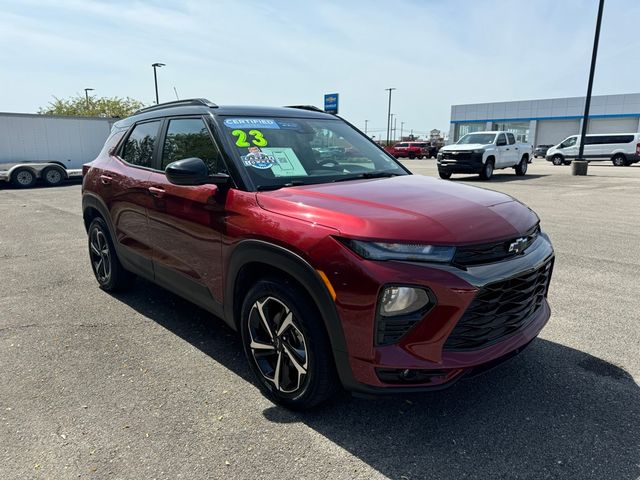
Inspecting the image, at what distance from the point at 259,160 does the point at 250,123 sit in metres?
0.44

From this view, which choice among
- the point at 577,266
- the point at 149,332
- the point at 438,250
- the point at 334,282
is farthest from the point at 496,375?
the point at 577,266

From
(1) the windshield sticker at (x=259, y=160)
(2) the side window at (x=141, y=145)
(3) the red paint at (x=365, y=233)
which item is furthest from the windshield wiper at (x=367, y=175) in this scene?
(2) the side window at (x=141, y=145)

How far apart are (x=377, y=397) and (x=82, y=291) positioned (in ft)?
12.8

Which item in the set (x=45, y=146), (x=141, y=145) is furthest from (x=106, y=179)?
(x=45, y=146)

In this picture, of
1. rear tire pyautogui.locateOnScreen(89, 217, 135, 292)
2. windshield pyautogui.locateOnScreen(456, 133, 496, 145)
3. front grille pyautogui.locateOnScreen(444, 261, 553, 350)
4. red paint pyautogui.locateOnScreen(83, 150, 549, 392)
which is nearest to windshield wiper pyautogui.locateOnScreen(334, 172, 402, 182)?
red paint pyautogui.locateOnScreen(83, 150, 549, 392)

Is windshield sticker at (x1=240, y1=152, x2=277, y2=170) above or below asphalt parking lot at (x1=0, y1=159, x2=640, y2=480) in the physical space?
above

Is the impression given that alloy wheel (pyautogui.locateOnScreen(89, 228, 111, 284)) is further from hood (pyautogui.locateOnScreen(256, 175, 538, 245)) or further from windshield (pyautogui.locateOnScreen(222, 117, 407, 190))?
hood (pyautogui.locateOnScreen(256, 175, 538, 245))

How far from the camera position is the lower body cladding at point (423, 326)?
87.3 inches

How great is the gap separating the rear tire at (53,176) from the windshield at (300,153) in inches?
697

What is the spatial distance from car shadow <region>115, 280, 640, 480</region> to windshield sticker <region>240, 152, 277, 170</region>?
1.43 m

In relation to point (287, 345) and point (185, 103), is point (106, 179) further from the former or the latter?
point (287, 345)

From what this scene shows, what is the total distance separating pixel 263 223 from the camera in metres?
2.70

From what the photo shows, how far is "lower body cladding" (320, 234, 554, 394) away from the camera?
7.27 feet

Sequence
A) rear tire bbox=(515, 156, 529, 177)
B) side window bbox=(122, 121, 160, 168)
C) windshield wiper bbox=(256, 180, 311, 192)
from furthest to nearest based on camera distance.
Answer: rear tire bbox=(515, 156, 529, 177) → side window bbox=(122, 121, 160, 168) → windshield wiper bbox=(256, 180, 311, 192)
